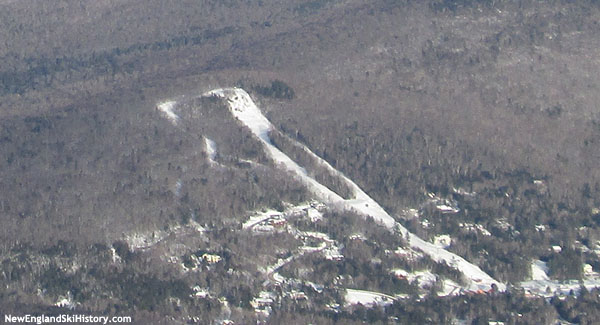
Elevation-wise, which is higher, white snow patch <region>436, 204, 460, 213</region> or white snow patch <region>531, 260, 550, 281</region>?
white snow patch <region>531, 260, 550, 281</region>

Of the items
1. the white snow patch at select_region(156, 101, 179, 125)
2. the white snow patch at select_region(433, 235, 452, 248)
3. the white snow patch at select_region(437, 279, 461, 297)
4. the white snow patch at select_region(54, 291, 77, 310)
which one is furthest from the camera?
the white snow patch at select_region(156, 101, 179, 125)

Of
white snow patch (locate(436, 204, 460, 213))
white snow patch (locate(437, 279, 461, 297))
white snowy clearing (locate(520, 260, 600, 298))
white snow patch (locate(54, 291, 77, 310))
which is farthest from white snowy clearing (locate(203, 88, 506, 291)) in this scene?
white snow patch (locate(54, 291, 77, 310))

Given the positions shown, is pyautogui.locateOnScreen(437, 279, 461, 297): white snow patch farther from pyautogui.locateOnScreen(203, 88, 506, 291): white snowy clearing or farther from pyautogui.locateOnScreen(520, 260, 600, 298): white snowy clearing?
pyautogui.locateOnScreen(520, 260, 600, 298): white snowy clearing

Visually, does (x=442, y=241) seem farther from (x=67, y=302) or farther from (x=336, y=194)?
(x=67, y=302)

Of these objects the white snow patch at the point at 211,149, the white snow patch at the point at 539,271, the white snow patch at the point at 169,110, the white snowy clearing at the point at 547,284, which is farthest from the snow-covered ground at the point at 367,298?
the white snow patch at the point at 169,110

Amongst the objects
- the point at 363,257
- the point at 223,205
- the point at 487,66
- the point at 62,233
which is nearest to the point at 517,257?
the point at 363,257

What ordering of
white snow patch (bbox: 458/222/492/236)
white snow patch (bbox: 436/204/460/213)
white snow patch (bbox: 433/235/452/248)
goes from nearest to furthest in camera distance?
white snow patch (bbox: 433/235/452/248), white snow patch (bbox: 458/222/492/236), white snow patch (bbox: 436/204/460/213)

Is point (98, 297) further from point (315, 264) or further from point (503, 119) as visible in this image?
point (503, 119)

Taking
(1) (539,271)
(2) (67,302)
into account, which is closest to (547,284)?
(1) (539,271)
